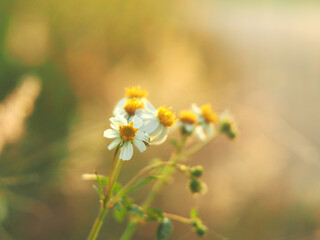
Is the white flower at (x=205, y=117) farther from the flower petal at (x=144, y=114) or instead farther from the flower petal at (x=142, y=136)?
the flower petal at (x=142, y=136)

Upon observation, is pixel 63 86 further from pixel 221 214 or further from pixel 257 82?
pixel 257 82

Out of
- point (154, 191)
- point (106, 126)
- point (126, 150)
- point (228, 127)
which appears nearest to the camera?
point (126, 150)

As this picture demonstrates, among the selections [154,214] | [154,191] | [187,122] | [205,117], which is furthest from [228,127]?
[154,214]

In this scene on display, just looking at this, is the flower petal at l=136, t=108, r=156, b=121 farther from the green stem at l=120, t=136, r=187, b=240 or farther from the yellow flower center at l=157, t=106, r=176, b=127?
the green stem at l=120, t=136, r=187, b=240

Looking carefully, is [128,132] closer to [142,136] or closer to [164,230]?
[142,136]

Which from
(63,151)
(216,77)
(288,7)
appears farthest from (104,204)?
(288,7)

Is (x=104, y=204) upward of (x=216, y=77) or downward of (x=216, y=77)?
downward
